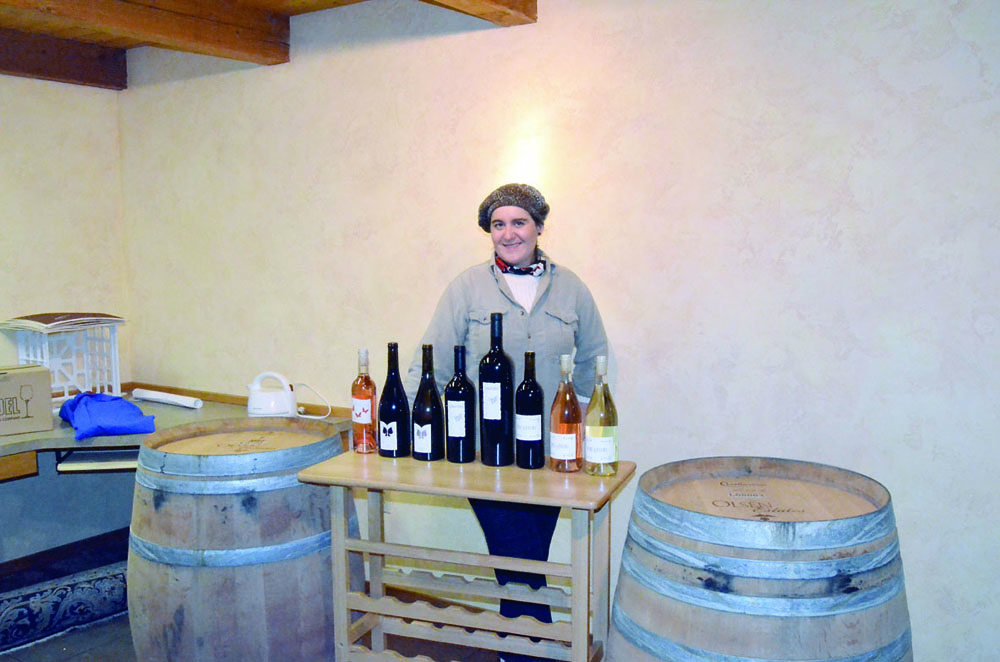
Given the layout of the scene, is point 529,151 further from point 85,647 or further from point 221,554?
point 85,647

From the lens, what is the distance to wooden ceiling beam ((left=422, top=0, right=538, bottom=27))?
101 inches

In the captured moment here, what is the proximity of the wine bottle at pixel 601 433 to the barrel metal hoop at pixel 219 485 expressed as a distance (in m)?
0.74

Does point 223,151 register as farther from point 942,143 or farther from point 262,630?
point 942,143

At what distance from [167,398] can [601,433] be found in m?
2.47

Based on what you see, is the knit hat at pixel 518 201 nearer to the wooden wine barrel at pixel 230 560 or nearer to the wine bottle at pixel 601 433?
the wine bottle at pixel 601 433

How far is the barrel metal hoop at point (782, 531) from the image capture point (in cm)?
137

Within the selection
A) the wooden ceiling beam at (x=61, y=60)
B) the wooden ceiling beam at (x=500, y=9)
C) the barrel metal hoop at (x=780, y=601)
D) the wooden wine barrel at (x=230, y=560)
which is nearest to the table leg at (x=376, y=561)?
the wooden wine barrel at (x=230, y=560)

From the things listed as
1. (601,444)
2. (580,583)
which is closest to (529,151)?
(601,444)

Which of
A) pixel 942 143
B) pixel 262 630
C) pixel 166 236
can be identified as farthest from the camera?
pixel 166 236

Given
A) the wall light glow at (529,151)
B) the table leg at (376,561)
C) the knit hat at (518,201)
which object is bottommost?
the table leg at (376,561)

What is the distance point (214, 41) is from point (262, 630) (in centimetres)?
224

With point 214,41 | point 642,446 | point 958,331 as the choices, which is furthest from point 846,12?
point 214,41

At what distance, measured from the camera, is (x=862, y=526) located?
1.39m

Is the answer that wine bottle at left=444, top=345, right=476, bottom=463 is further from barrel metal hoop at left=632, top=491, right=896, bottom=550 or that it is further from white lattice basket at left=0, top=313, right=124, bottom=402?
white lattice basket at left=0, top=313, right=124, bottom=402
